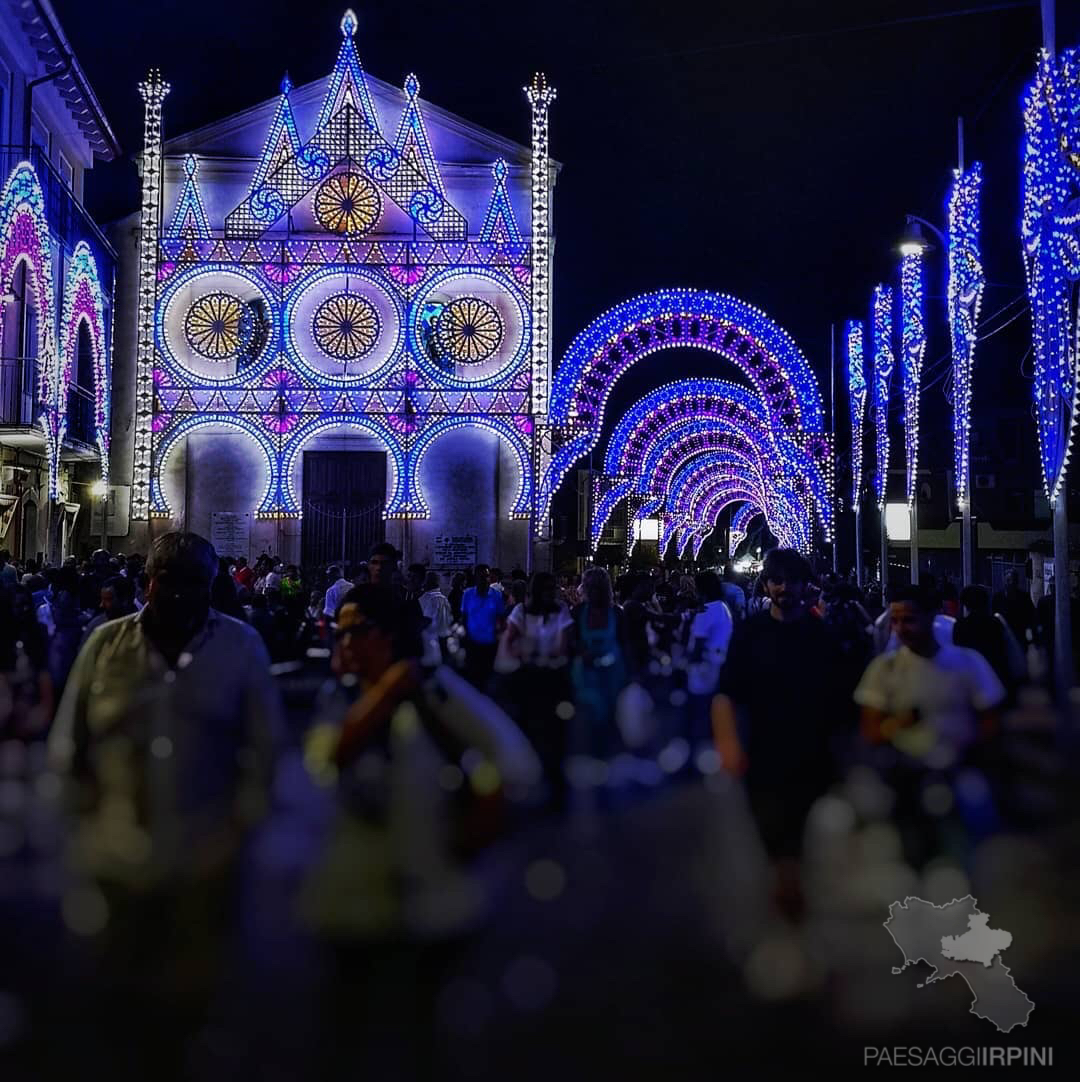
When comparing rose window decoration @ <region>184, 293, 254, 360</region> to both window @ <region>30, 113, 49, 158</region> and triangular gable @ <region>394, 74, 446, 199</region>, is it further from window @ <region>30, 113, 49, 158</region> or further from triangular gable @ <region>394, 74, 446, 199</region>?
triangular gable @ <region>394, 74, 446, 199</region>

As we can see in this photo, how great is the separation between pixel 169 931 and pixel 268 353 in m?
26.8

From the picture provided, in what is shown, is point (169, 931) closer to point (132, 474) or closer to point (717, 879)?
point (717, 879)

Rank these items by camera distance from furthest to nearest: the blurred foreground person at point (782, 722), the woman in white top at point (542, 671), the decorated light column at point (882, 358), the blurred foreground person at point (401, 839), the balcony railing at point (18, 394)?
the balcony railing at point (18, 394)
the decorated light column at point (882, 358)
the woman in white top at point (542, 671)
the blurred foreground person at point (782, 722)
the blurred foreground person at point (401, 839)

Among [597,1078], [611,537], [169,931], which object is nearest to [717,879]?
[597,1078]

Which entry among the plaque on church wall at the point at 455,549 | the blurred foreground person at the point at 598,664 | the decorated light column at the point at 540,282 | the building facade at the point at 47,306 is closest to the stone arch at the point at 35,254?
the building facade at the point at 47,306

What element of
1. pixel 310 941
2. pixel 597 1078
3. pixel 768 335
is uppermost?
pixel 768 335

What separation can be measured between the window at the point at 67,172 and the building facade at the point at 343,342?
2.51 m

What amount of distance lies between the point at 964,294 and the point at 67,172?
24.5 meters

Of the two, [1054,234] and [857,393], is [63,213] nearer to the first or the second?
[857,393]

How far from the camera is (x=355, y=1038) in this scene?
3.84 metres

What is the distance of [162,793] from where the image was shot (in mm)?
4207

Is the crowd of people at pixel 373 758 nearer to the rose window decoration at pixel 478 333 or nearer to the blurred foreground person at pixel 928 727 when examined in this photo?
the blurred foreground person at pixel 928 727

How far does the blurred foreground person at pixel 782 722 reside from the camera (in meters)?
4.96

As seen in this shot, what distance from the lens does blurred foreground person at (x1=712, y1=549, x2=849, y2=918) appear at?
4957mm
